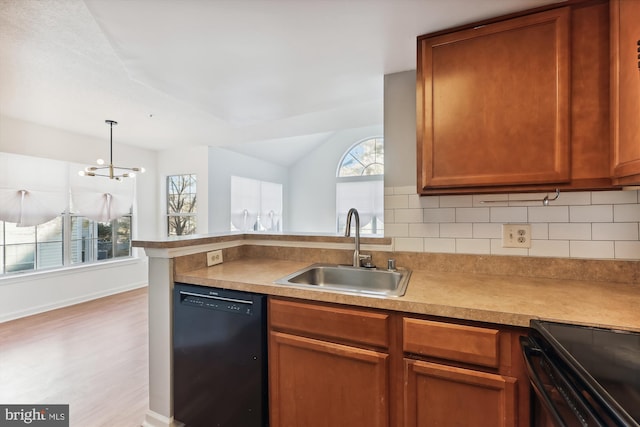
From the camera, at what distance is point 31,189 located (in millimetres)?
3523

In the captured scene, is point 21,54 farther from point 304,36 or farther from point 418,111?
point 418,111

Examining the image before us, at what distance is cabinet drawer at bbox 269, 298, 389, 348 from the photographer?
1094mm

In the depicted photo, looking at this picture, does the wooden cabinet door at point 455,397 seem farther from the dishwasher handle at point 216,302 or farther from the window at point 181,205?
the window at point 181,205

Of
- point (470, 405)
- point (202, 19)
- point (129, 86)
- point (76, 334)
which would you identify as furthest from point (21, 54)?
point (470, 405)

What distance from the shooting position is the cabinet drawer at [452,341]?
950mm

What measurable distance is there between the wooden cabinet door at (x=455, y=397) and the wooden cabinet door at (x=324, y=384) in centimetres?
11

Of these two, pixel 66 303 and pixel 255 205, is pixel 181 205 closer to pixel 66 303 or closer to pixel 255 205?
pixel 255 205

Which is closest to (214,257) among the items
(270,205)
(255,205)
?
(255,205)

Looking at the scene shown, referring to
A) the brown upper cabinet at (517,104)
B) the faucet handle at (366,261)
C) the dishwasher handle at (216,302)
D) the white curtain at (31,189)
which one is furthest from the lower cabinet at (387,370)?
the white curtain at (31,189)

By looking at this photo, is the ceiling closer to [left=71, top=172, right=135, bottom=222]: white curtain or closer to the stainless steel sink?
the stainless steel sink

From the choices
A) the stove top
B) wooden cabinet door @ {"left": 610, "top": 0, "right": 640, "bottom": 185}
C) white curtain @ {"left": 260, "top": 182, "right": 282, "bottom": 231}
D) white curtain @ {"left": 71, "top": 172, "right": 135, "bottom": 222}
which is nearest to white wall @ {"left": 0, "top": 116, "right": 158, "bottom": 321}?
white curtain @ {"left": 71, "top": 172, "right": 135, "bottom": 222}

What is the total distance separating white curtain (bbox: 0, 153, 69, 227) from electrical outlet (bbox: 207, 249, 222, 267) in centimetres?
349

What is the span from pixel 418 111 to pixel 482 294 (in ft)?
2.96

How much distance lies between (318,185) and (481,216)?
220 inches
